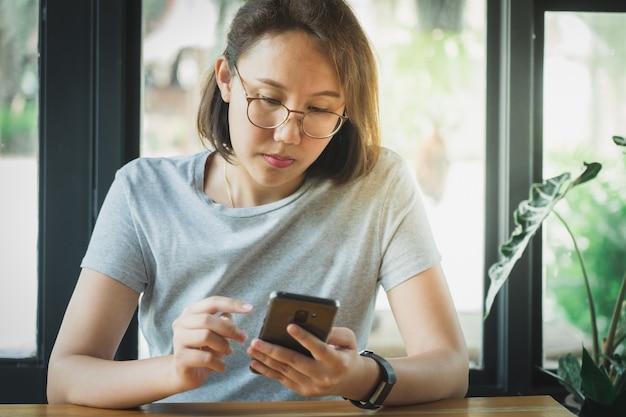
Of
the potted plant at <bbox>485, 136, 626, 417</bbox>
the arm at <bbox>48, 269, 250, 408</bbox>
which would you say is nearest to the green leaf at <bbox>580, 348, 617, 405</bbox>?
the potted plant at <bbox>485, 136, 626, 417</bbox>

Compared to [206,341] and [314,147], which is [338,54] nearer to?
[314,147]

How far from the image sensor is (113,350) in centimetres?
134

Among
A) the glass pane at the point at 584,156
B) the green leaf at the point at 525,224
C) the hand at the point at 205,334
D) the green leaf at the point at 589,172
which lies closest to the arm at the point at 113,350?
the hand at the point at 205,334

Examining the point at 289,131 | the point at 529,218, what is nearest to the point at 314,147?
the point at 289,131

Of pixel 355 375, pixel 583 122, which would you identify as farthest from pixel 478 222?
pixel 355 375

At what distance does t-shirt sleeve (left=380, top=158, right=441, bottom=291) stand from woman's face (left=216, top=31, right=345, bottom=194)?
8.3 inches

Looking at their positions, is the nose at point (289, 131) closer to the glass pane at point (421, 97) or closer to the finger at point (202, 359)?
the finger at point (202, 359)

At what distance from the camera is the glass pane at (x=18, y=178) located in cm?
197

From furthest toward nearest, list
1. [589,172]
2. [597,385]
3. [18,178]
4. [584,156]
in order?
[584,156] → [18,178] → [589,172] → [597,385]

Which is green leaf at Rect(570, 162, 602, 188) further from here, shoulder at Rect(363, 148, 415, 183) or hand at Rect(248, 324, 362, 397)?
hand at Rect(248, 324, 362, 397)

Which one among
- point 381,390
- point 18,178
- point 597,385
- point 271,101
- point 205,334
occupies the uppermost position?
point 271,101

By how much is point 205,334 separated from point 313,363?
164 millimetres

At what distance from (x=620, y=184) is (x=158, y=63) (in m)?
1.41

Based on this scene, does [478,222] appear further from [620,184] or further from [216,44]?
[216,44]
